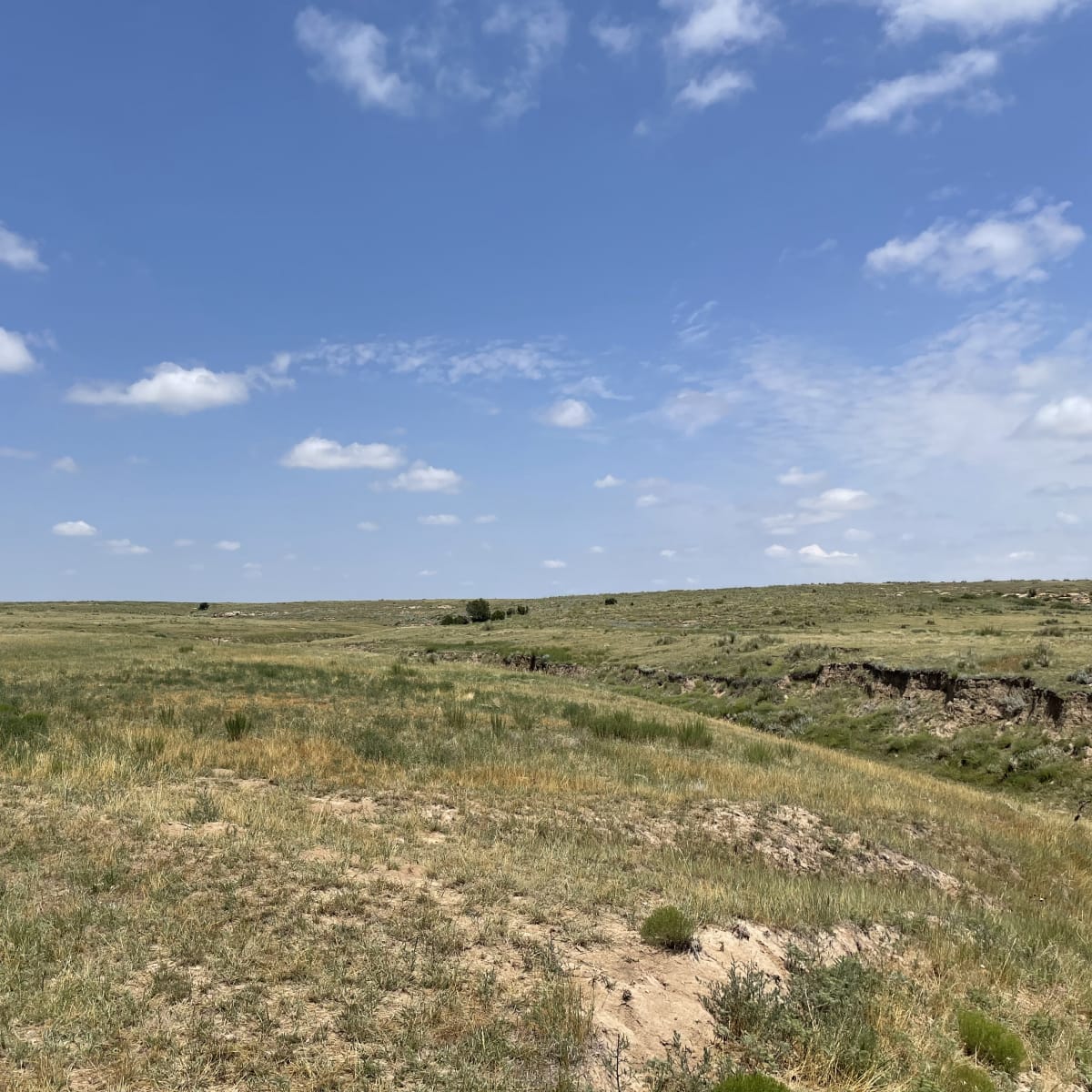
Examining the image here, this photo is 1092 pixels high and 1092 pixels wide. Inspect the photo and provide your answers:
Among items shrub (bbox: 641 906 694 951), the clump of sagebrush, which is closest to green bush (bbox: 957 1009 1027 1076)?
the clump of sagebrush

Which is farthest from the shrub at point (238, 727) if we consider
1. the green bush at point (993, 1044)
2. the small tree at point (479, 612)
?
the small tree at point (479, 612)

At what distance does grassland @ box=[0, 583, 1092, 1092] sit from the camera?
17.4 ft

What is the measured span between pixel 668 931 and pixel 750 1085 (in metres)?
2.20

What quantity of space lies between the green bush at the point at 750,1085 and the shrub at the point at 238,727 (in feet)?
46.2

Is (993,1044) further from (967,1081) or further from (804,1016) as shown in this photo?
(804,1016)

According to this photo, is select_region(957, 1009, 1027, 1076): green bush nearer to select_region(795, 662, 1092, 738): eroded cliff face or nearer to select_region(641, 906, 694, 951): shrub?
select_region(641, 906, 694, 951): shrub

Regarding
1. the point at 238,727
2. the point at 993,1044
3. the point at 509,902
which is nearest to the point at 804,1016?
the point at 993,1044

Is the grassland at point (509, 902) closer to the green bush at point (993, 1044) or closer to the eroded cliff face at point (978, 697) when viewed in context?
the green bush at point (993, 1044)

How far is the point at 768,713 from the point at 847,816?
1791cm

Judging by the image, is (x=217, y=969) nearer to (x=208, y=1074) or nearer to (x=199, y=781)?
(x=208, y=1074)

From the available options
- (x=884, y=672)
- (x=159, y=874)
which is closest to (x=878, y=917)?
(x=159, y=874)

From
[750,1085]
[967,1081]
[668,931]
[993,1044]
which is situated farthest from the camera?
[668,931]

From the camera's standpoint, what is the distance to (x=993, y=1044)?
597cm

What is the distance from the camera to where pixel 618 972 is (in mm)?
6512
